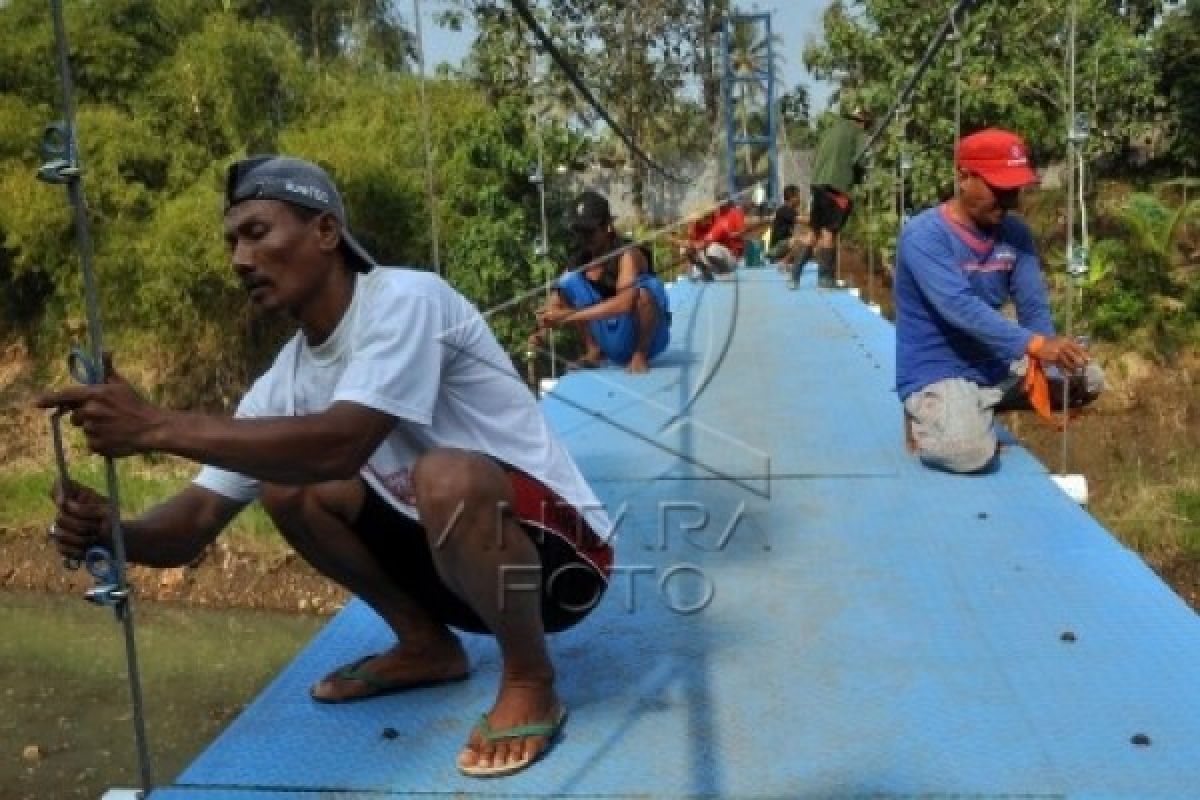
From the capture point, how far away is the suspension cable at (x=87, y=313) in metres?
1.13

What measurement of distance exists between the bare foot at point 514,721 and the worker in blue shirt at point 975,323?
1195mm

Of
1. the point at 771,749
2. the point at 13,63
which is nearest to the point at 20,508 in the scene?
the point at 13,63

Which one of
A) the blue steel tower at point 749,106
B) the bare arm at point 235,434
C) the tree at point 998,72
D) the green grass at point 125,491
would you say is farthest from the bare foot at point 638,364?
the blue steel tower at point 749,106

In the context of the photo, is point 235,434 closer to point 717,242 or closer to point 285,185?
point 285,185

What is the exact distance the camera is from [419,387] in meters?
1.32

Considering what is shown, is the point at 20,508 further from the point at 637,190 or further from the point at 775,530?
the point at 775,530

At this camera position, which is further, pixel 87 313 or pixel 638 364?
pixel 638 364

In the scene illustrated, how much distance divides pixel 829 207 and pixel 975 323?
340 centimetres

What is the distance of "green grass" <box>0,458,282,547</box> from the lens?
7.00 m

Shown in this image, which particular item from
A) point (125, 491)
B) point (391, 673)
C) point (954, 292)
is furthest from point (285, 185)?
point (125, 491)

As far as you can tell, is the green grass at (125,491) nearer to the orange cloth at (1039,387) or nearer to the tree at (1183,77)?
the orange cloth at (1039,387)

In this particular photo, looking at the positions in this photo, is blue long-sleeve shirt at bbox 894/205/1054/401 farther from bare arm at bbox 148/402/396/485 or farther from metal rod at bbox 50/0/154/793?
metal rod at bbox 50/0/154/793

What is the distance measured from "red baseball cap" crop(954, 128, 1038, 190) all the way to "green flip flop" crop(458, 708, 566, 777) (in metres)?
1.38

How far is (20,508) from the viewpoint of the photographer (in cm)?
775
